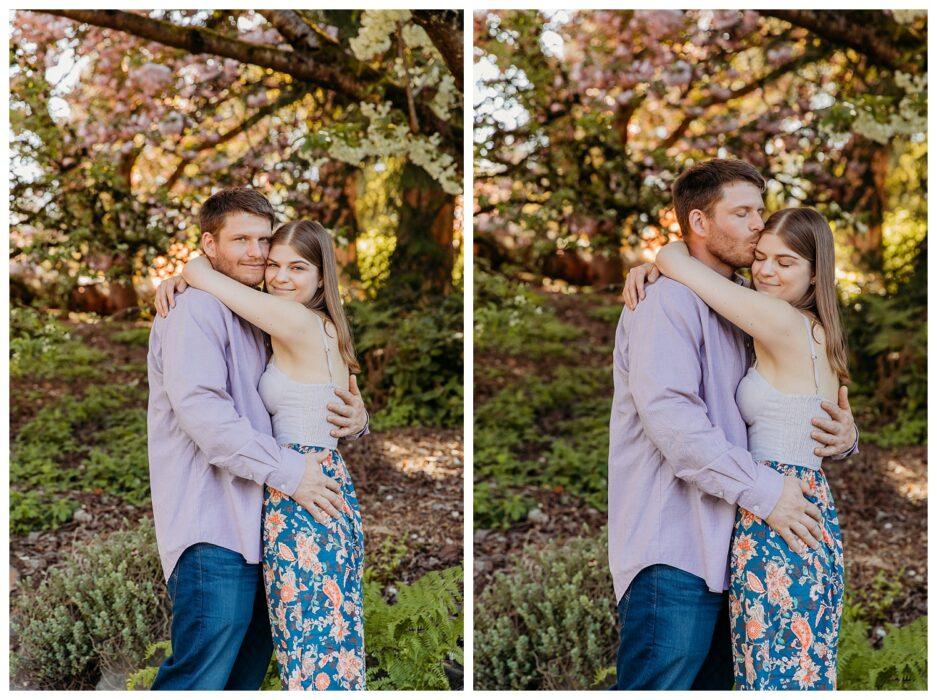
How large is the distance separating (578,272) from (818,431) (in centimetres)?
254

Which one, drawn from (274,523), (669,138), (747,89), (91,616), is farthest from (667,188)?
(91,616)

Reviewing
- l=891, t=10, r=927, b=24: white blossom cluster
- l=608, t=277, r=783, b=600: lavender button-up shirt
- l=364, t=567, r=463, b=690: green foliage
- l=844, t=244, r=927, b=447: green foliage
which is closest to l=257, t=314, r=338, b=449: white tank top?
l=608, t=277, r=783, b=600: lavender button-up shirt

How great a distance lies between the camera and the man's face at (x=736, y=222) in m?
2.32

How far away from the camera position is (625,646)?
2340 millimetres

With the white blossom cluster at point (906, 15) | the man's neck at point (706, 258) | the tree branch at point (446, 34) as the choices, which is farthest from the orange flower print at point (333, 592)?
the white blossom cluster at point (906, 15)

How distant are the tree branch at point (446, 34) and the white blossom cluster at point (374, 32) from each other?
0.33 feet

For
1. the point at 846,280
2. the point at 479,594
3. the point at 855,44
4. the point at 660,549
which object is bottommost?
the point at 479,594

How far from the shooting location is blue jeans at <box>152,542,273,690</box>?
2357 mm

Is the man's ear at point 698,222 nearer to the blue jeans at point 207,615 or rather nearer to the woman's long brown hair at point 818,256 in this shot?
the woman's long brown hair at point 818,256

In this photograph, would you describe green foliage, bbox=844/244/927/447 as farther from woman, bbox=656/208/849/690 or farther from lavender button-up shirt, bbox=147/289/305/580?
lavender button-up shirt, bbox=147/289/305/580

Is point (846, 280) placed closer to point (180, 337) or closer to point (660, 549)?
point (660, 549)

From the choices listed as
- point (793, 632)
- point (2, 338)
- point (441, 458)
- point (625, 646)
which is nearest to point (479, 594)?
point (441, 458)

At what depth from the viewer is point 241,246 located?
2500mm

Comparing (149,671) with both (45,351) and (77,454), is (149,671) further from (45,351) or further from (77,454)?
(45,351)
